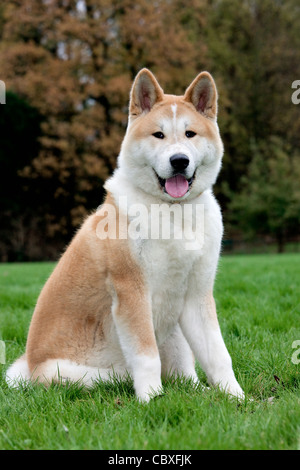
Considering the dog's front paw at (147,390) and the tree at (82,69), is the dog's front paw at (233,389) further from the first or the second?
the tree at (82,69)

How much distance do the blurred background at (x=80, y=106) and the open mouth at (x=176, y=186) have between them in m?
15.7

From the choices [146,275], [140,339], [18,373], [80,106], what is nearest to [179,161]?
[146,275]

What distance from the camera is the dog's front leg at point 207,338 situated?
3066 mm

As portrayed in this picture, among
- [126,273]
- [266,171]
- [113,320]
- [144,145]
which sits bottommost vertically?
[113,320]

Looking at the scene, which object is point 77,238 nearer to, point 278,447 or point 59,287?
point 59,287

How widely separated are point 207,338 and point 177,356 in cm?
29

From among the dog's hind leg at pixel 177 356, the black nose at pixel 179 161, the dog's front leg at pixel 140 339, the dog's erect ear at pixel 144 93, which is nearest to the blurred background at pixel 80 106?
the dog's erect ear at pixel 144 93

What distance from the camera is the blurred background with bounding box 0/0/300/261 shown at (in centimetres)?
1867

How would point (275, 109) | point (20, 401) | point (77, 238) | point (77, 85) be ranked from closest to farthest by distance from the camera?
point (20, 401) < point (77, 238) < point (77, 85) < point (275, 109)

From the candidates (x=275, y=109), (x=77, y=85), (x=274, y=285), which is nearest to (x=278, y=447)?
(x=274, y=285)

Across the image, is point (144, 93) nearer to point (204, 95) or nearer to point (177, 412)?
point (204, 95)

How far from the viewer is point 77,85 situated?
61.8 feet

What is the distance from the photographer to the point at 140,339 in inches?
113

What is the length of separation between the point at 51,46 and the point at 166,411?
19.3 m
